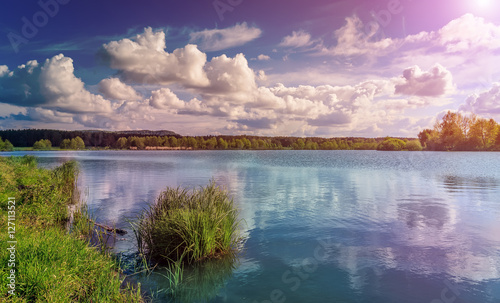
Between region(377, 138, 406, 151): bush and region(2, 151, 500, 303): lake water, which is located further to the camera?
region(377, 138, 406, 151): bush

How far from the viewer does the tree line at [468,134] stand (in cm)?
13475

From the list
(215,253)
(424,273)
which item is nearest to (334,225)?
(424,273)

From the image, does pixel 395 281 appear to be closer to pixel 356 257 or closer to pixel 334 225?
pixel 356 257

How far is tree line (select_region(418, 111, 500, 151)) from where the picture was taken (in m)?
135

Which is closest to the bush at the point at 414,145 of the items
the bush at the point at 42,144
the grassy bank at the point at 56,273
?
the grassy bank at the point at 56,273

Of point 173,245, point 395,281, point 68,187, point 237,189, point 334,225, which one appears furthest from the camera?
point 237,189

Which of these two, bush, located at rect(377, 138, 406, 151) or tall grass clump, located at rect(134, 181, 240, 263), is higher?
bush, located at rect(377, 138, 406, 151)

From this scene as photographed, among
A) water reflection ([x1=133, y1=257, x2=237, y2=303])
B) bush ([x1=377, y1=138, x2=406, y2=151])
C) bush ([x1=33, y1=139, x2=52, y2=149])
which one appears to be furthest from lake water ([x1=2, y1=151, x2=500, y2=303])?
bush ([x1=33, y1=139, x2=52, y2=149])

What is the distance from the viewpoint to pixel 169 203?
44.5ft

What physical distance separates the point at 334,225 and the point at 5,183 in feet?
60.1

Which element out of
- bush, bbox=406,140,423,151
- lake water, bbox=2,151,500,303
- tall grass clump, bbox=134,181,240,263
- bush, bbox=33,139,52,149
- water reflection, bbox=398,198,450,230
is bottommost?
lake water, bbox=2,151,500,303


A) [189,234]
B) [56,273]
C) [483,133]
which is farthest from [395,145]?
[56,273]

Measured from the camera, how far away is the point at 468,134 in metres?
140

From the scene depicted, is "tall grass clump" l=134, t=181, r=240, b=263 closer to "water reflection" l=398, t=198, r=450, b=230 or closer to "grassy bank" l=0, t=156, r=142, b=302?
"grassy bank" l=0, t=156, r=142, b=302
